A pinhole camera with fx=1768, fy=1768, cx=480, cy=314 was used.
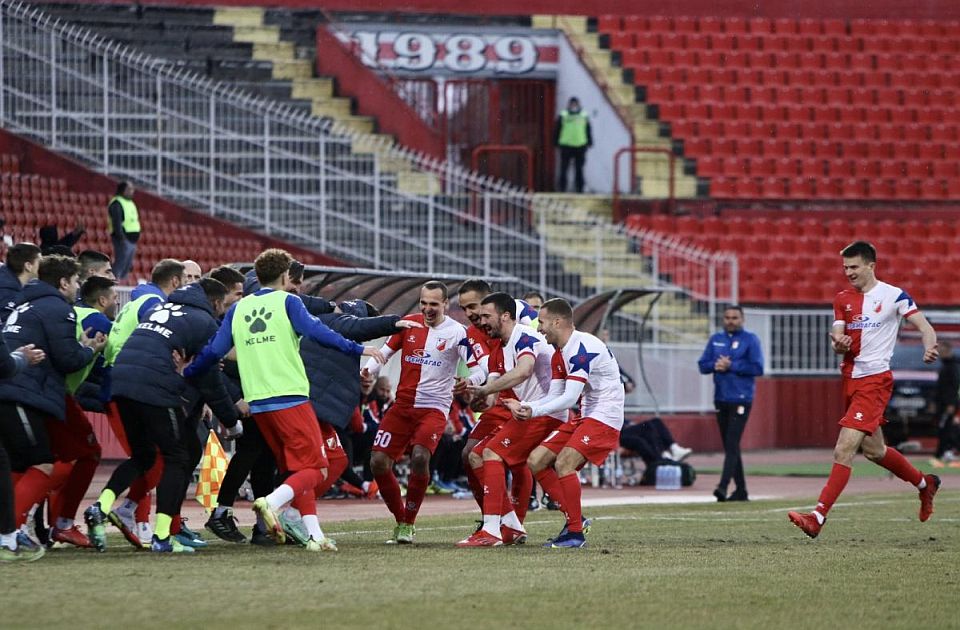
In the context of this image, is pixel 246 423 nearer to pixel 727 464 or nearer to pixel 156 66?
pixel 727 464

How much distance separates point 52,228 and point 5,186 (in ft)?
21.9

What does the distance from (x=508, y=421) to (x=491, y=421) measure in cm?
48

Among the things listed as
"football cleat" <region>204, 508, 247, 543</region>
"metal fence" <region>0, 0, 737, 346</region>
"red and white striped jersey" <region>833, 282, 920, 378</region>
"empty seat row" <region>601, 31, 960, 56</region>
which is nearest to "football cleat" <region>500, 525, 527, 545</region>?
"football cleat" <region>204, 508, 247, 543</region>

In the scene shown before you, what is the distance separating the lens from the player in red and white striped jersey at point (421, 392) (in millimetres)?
12781

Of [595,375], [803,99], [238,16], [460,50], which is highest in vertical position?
→ [238,16]

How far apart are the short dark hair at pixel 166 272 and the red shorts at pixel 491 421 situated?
2.53 m

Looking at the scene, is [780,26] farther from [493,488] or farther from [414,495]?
[493,488]

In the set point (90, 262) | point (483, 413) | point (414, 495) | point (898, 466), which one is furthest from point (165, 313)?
point (898, 466)

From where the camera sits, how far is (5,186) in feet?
82.0

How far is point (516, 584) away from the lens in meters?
9.73

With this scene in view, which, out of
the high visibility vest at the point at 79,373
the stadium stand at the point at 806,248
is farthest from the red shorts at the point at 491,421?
the stadium stand at the point at 806,248

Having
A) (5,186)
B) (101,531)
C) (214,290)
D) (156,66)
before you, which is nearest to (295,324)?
(214,290)

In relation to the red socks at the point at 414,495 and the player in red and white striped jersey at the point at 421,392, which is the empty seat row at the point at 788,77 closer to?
the player in red and white striped jersey at the point at 421,392

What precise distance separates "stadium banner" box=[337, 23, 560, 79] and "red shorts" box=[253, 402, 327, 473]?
1024 inches
